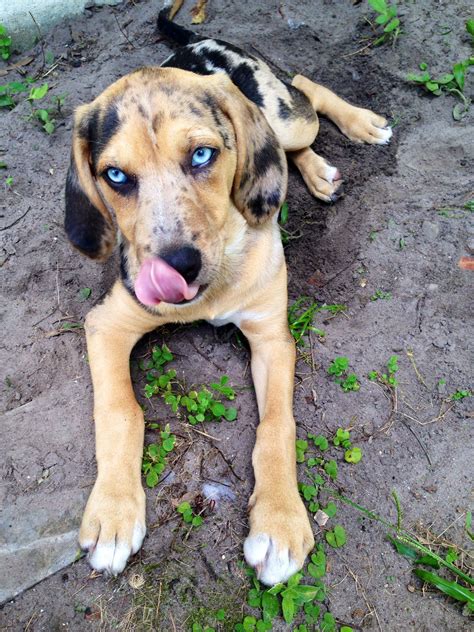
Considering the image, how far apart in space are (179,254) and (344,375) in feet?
4.65

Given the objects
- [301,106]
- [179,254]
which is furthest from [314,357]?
[301,106]

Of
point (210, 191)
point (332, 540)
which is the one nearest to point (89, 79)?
point (210, 191)

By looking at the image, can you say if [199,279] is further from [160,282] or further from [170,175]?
[170,175]

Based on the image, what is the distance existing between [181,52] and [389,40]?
2.06 m

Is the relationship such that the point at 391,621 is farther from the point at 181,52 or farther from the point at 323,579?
the point at 181,52

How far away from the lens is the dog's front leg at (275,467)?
2.59 meters

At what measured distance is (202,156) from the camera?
107 inches

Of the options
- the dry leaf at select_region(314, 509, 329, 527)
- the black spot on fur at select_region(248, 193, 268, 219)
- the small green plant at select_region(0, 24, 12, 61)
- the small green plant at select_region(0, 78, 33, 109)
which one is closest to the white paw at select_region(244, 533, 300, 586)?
the dry leaf at select_region(314, 509, 329, 527)

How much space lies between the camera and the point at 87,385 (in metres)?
3.36

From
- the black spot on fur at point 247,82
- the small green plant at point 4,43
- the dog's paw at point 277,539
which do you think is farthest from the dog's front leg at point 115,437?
the small green plant at point 4,43

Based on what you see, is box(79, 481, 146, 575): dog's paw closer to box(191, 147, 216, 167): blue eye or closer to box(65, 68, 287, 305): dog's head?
box(65, 68, 287, 305): dog's head

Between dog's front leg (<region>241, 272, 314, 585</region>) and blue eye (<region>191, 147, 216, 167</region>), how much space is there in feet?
3.44

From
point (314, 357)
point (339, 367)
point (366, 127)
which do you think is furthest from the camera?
point (366, 127)

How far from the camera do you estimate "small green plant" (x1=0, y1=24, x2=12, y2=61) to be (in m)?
5.30
